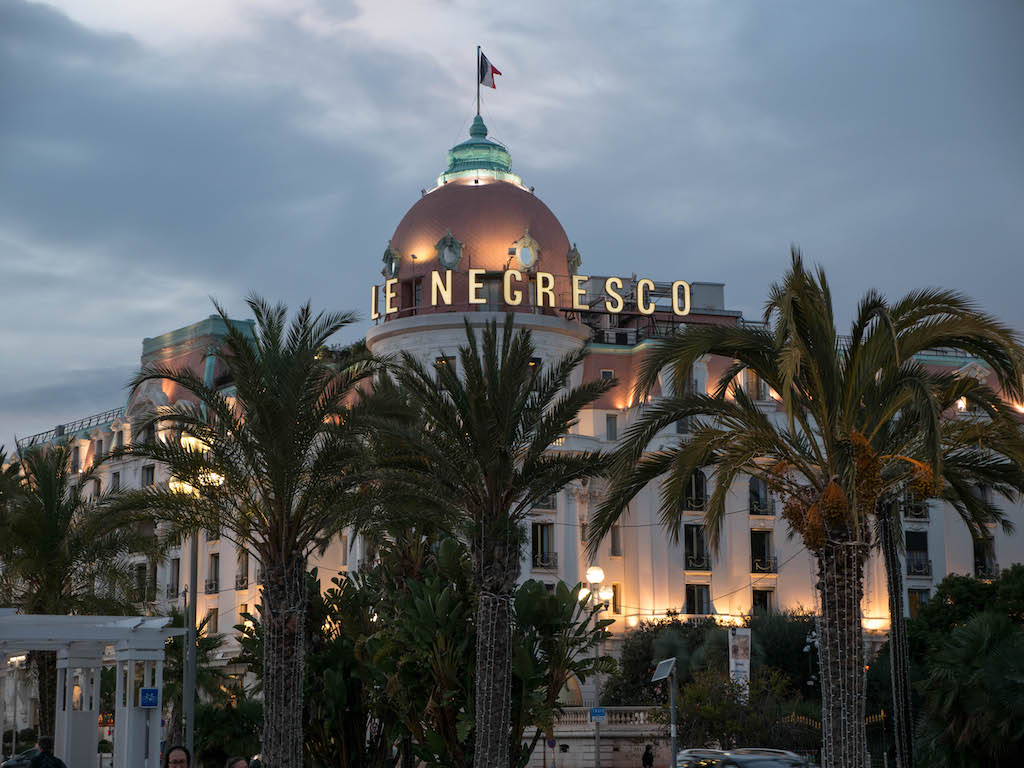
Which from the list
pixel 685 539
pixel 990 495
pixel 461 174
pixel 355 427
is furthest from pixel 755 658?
pixel 355 427

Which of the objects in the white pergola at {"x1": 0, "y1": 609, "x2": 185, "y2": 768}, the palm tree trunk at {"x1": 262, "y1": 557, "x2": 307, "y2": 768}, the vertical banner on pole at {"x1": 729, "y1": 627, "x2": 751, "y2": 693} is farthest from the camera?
the vertical banner on pole at {"x1": 729, "y1": 627, "x2": 751, "y2": 693}

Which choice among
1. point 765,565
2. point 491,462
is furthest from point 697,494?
point 491,462

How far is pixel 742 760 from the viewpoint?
31219 millimetres

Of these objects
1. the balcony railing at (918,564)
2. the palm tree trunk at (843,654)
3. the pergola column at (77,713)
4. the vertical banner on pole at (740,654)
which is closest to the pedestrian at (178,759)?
the palm tree trunk at (843,654)

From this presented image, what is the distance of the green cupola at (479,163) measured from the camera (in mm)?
67250

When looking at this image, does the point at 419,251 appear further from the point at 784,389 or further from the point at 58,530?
the point at 784,389

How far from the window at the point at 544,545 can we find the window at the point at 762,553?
9.41 metres

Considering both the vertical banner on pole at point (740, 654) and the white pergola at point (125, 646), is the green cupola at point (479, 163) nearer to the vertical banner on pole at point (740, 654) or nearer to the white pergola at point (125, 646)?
the vertical banner on pole at point (740, 654)

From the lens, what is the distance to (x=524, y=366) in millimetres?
27703

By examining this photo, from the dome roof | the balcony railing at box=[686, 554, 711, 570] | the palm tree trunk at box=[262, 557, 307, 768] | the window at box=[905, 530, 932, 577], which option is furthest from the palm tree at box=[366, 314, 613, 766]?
the window at box=[905, 530, 932, 577]

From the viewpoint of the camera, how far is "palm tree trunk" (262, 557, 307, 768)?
29.0 metres

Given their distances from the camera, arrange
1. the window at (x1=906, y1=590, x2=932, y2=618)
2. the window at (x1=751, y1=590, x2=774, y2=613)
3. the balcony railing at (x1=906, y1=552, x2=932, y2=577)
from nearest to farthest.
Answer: the window at (x1=751, y1=590, x2=774, y2=613) < the window at (x1=906, y1=590, x2=932, y2=618) < the balcony railing at (x1=906, y1=552, x2=932, y2=577)

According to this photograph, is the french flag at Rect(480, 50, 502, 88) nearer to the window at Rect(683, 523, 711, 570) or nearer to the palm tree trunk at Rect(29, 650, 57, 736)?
the window at Rect(683, 523, 711, 570)

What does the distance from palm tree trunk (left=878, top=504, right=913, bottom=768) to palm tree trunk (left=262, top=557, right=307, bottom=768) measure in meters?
11.3
